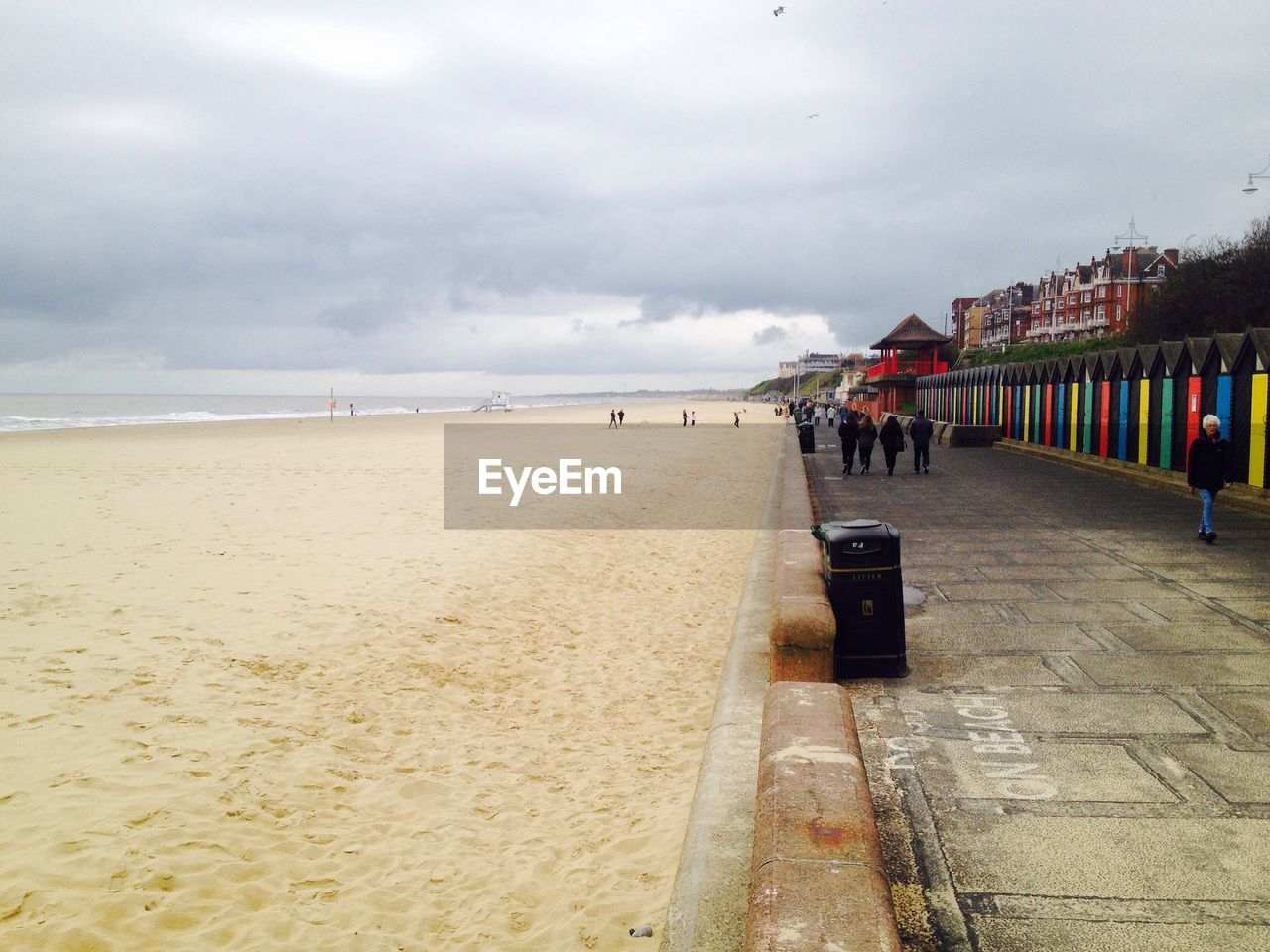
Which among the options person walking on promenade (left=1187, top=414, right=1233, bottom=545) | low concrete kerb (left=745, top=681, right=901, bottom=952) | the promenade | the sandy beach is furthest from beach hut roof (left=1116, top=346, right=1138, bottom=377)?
low concrete kerb (left=745, top=681, right=901, bottom=952)

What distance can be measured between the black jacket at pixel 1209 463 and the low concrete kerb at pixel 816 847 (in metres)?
8.91

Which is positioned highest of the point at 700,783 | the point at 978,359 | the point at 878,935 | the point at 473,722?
the point at 978,359

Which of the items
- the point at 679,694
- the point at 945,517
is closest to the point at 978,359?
the point at 945,517

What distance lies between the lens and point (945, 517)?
14328 mm

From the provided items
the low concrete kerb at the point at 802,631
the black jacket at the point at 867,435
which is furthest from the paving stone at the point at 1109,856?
the black jacket at the point at 867,435

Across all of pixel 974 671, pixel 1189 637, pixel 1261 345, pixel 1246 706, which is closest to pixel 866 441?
pixel 1261 345

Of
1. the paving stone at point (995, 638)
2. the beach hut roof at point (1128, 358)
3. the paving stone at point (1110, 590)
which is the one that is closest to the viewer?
the paving stone at point (995, 638)

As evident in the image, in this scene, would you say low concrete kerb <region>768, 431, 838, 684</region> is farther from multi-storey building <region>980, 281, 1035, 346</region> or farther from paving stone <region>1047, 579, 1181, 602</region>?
multi-storey building <region>980, 281, 1035, 346</region>

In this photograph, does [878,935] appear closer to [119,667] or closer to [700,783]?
[700,783]

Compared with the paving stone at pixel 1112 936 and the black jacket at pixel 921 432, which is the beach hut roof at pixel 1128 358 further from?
the paving stone at pixel 1112 936

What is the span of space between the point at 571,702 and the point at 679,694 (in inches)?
38.1

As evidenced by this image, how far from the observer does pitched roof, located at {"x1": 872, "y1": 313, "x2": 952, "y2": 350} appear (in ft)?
199

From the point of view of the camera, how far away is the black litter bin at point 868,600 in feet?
20.5

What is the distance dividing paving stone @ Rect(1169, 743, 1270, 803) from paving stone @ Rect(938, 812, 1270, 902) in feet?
1.02
